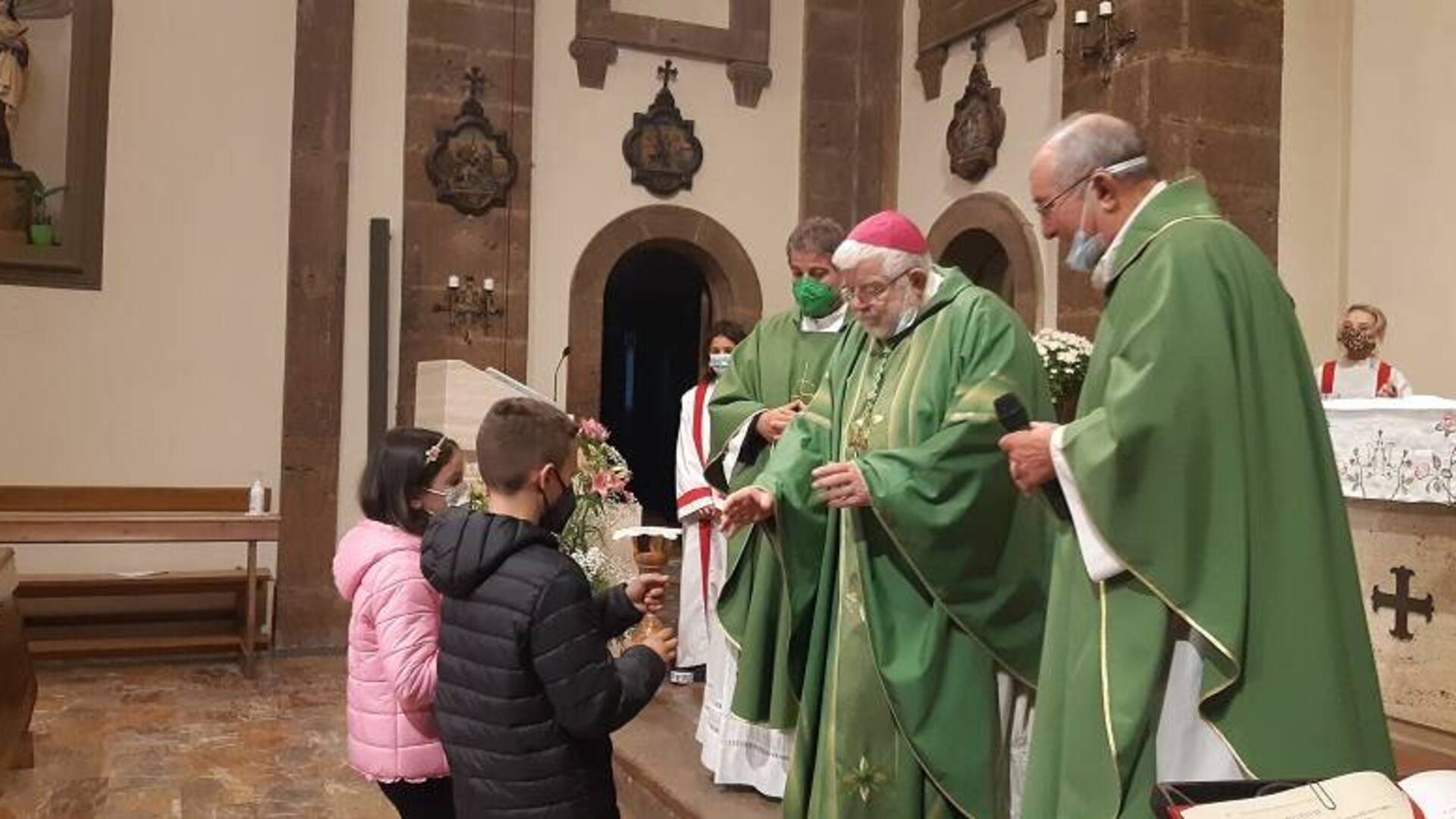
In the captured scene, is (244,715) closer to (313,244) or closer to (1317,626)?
(313,244)

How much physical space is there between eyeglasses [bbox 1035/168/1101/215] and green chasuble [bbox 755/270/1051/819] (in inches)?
23.8

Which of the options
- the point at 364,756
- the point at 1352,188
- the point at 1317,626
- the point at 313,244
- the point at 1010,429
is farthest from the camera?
the point at 313,244

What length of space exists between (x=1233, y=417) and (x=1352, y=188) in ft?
19.7

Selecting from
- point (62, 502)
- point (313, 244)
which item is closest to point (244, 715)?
point (62, 502)

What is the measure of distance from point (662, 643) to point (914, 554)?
582 millimetres

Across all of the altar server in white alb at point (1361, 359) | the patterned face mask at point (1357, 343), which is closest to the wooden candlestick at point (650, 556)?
the altar server in white alb at point (1361, 359)

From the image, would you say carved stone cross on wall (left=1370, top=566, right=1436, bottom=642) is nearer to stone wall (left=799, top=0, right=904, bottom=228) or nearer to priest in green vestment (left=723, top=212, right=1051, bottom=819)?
priest in green vestment (left=723, top=212, right=1051, bottom=819)

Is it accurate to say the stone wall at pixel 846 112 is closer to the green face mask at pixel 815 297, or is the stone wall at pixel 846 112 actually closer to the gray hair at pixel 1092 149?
the green face mask at pixel 815 297

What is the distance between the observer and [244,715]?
20.8ft

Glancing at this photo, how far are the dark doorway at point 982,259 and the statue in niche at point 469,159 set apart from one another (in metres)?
3.25

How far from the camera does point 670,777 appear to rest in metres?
4.02

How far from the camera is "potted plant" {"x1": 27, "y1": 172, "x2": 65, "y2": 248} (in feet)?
25.8

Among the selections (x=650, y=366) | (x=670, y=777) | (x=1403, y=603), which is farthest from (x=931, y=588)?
(x=650, y=366)

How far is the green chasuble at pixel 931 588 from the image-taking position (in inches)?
103
